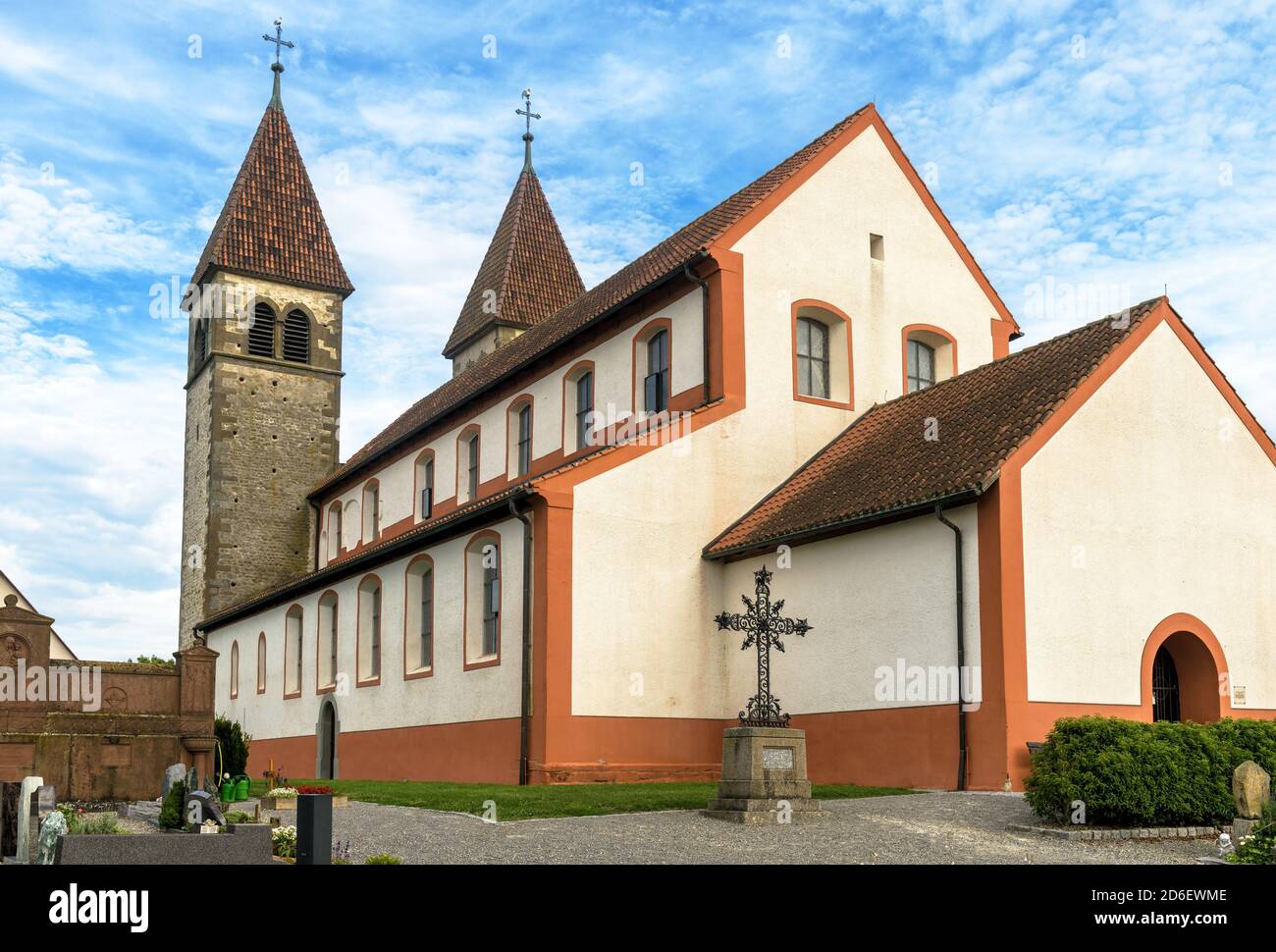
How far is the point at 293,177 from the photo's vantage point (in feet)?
156

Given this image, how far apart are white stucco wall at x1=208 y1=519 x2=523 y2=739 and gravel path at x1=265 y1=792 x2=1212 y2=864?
7.50m

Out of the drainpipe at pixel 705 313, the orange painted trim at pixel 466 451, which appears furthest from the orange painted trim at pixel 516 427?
the drainpipe at pixel 705 313

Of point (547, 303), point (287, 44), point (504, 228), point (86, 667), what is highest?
point (287, 44)

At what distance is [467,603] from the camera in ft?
84.1

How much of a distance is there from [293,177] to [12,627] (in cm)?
3002

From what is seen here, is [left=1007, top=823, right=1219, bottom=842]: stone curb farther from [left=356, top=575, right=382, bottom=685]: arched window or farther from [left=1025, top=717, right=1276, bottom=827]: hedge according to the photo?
[left=356, top=575, right=382, bottom=685]: arched window

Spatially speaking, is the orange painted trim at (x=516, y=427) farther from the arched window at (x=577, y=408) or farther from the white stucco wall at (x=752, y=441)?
the white stucco wall at (x=752, y=441)

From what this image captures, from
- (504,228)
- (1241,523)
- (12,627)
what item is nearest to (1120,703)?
(1241,523)

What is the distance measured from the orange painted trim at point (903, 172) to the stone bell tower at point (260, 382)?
24.4 meters

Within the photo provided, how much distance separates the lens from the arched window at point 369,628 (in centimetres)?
3081

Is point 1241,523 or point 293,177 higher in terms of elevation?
point 293,177

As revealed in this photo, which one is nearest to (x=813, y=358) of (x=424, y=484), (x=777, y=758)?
(x=777, y=758)

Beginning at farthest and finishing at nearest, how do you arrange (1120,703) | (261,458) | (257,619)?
(261,458) → (257,619) → (1120,703)

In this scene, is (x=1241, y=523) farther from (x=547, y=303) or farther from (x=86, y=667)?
(x=547, y=303)
